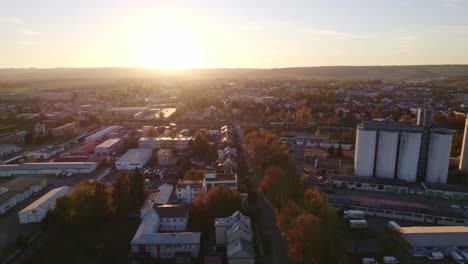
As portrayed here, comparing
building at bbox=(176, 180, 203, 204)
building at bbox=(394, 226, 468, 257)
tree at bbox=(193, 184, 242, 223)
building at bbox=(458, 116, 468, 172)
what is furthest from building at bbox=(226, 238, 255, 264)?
building at bbox=(458, 116, 468, 172)

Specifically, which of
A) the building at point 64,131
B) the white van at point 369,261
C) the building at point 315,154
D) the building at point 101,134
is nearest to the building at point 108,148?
the building at point 101,134

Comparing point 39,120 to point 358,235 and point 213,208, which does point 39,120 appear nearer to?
point 213,208

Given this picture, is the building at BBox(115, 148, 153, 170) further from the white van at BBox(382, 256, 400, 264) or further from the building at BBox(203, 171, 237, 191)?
the white van at BBox(382, 256, 400, 264)

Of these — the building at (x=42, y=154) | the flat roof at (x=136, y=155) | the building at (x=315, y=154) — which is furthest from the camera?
the building at (x=42, y=154)

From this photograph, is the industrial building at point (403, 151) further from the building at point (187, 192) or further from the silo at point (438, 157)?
the building at point (187, 192)

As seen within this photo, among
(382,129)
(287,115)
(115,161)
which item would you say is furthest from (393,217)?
(287,115)

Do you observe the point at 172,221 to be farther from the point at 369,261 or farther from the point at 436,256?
the point at 436,256

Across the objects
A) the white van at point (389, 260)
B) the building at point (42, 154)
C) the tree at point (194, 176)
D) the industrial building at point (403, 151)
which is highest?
the industrial building at point (403, 151)
